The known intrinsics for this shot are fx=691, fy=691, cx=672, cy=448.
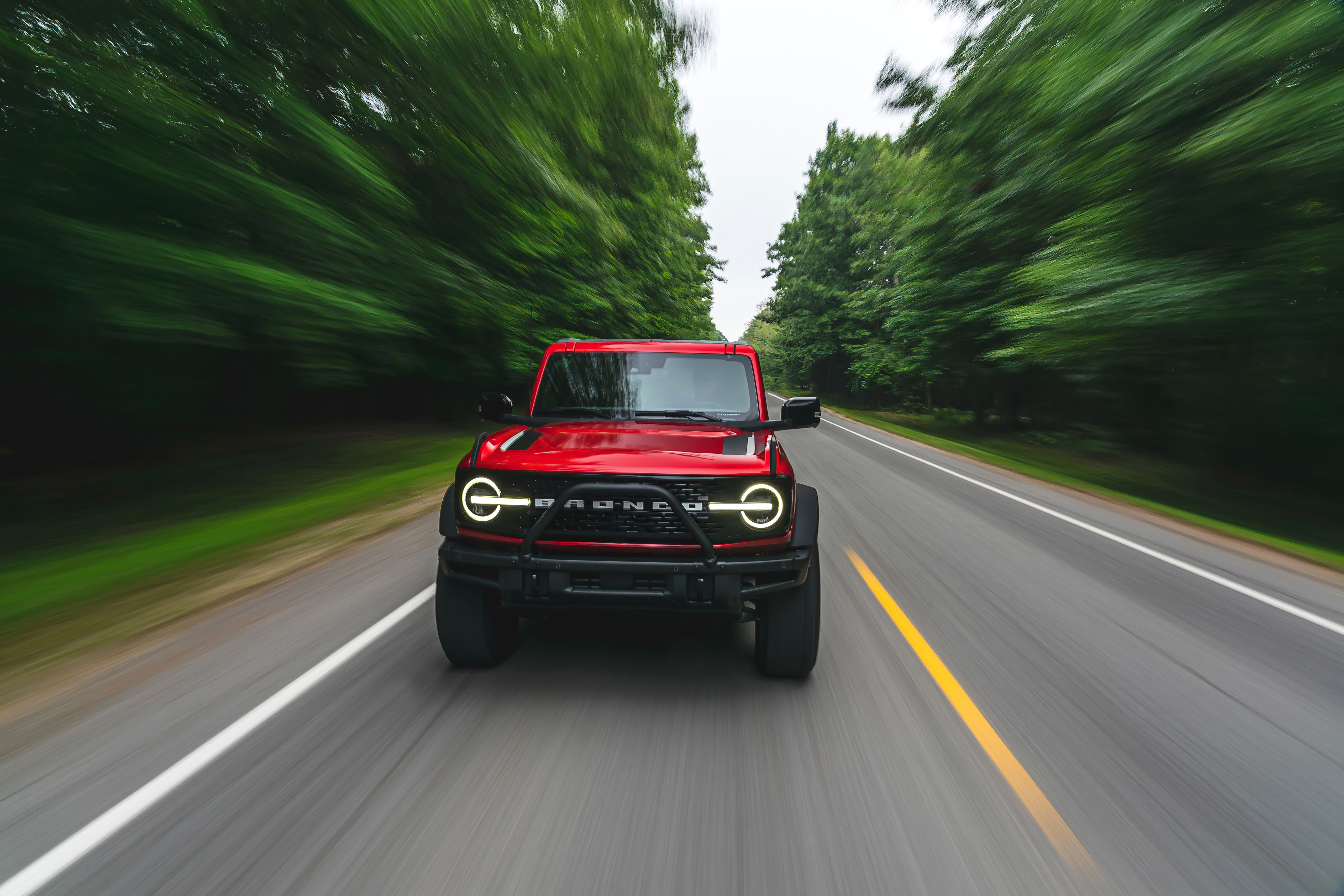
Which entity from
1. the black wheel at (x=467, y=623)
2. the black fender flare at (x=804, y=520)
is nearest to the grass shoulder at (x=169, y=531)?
the black wheel at (x=467, y=623)

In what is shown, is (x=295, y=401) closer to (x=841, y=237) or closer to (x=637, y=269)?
(x=637, y=269)

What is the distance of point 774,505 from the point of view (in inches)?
141

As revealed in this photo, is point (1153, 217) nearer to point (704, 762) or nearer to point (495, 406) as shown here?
point (495, 406)

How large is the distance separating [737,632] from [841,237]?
45.2 meters

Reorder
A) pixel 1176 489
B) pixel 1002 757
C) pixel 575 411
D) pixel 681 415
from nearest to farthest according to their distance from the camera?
pixel 1002 757, pixel 681 415, pixel 575 411, pixel 1176 489

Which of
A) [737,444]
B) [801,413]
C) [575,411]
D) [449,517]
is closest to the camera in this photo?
[449,517]

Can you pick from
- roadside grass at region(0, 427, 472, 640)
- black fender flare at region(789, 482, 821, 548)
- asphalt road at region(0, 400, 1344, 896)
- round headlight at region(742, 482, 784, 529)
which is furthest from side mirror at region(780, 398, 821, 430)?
roadside grass at region(0, 427, 472, 640)

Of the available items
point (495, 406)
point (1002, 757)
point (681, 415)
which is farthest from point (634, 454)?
point (1002, 757)

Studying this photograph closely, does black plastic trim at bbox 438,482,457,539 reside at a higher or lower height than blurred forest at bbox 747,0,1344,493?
lower

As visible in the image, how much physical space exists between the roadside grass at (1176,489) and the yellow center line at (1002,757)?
6.21 metres

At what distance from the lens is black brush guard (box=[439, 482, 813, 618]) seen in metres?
3.45

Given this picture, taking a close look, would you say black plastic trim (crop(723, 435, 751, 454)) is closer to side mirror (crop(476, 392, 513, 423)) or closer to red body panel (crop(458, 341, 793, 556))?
red body panel (crop(458, 341, 793, 556))

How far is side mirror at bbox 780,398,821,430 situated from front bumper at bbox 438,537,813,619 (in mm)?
1167

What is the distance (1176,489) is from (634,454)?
14.0m
